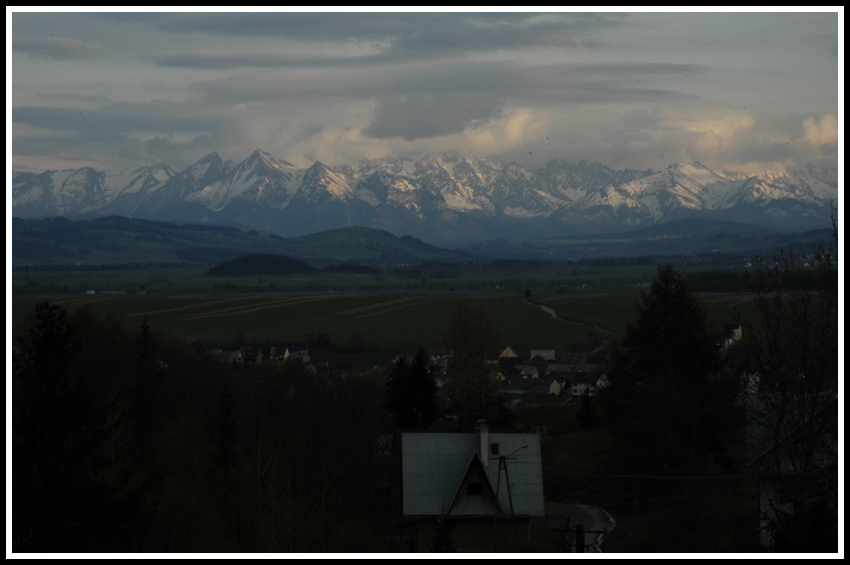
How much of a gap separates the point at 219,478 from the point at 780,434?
1758 centimetres

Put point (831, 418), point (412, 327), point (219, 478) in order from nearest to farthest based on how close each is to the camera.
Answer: point (831, 418)
point (219, 478)
point (412, 327)

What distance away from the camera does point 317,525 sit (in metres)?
26.0

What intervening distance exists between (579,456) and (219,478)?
68.2 feet

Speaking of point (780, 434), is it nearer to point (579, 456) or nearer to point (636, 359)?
point (636, 359)

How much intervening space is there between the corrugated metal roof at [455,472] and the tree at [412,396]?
73.3ft

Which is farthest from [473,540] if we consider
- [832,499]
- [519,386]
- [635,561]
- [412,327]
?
[412,327]

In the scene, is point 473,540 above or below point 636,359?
below

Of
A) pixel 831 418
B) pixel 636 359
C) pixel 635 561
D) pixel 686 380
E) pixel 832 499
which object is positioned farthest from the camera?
pixel 636 359

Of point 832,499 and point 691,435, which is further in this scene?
point 691,435

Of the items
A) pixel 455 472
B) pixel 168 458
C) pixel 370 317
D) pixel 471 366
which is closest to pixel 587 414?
pixel 471 366

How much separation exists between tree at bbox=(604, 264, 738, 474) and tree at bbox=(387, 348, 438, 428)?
20826 mm

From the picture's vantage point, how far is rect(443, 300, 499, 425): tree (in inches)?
2424

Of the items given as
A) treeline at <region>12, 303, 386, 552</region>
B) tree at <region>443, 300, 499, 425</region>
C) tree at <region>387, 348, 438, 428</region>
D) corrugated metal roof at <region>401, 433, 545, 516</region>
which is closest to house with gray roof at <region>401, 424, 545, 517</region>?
corrugated metal roof at <region>401, 433, 545, 516</region>

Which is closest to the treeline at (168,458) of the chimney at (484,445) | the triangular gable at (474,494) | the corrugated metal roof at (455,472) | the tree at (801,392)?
the corrugated metal roof at (455,472)
